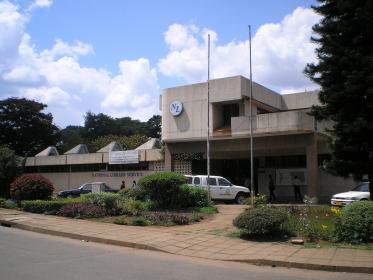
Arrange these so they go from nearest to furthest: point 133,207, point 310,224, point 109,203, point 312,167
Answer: point 310,224 → point 133,207 → point 109,203 → point 312,167

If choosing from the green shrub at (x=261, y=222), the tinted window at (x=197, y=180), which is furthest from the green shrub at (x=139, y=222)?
the tinted window at (x=197, y=180)

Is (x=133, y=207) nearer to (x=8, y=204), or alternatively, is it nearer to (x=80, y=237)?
(x=80, y=237)

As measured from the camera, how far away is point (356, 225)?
479 inches

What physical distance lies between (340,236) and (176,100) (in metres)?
21.9

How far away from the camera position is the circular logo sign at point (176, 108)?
32.8m

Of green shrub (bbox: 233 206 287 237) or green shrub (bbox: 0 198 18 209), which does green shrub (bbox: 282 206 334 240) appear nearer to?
green shrub (bbox: 233 206 287 237)

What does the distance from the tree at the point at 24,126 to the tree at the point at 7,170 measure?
35797 millimetres

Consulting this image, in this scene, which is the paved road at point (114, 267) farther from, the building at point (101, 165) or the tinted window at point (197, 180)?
the building at point (101, 165)

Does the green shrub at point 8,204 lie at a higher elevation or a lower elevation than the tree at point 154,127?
lower

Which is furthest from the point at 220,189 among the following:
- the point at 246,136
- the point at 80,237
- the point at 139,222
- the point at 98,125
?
the point at 98,125

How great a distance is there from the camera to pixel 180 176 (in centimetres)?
2122

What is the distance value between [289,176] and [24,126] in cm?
4408

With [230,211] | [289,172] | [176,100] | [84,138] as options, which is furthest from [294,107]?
[84,138]

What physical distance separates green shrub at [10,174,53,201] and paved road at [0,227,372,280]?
11323mm
